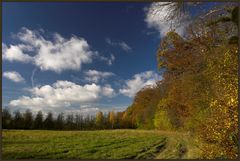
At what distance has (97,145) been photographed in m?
23.0

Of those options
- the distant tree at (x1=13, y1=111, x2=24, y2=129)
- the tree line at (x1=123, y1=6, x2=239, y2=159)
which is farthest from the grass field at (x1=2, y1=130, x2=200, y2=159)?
the tree line at (x1=123, y1=6, x2=239, y2=159)

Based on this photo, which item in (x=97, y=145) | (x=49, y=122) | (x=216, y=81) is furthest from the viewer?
(x=49, y=122)

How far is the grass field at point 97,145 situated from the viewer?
1788 cm

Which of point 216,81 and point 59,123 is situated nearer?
point 216,81

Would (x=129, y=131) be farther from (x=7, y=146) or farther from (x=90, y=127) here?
(x=7, y=146)

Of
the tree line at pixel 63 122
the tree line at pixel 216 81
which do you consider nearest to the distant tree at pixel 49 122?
the tree line at pixel 63 122

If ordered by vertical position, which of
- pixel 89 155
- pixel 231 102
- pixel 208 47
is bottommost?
pixel 89 155

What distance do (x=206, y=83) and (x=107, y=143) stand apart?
11.6 metres

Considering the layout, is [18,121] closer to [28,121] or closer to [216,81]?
[28,121]

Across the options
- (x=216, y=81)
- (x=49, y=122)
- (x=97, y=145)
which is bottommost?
(x=97, y=145)

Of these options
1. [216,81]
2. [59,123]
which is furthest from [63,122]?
[216,81]

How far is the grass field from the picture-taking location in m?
17.9

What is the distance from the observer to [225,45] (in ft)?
37.0

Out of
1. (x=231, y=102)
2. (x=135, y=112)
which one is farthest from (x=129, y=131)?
(x=231, y=102)
